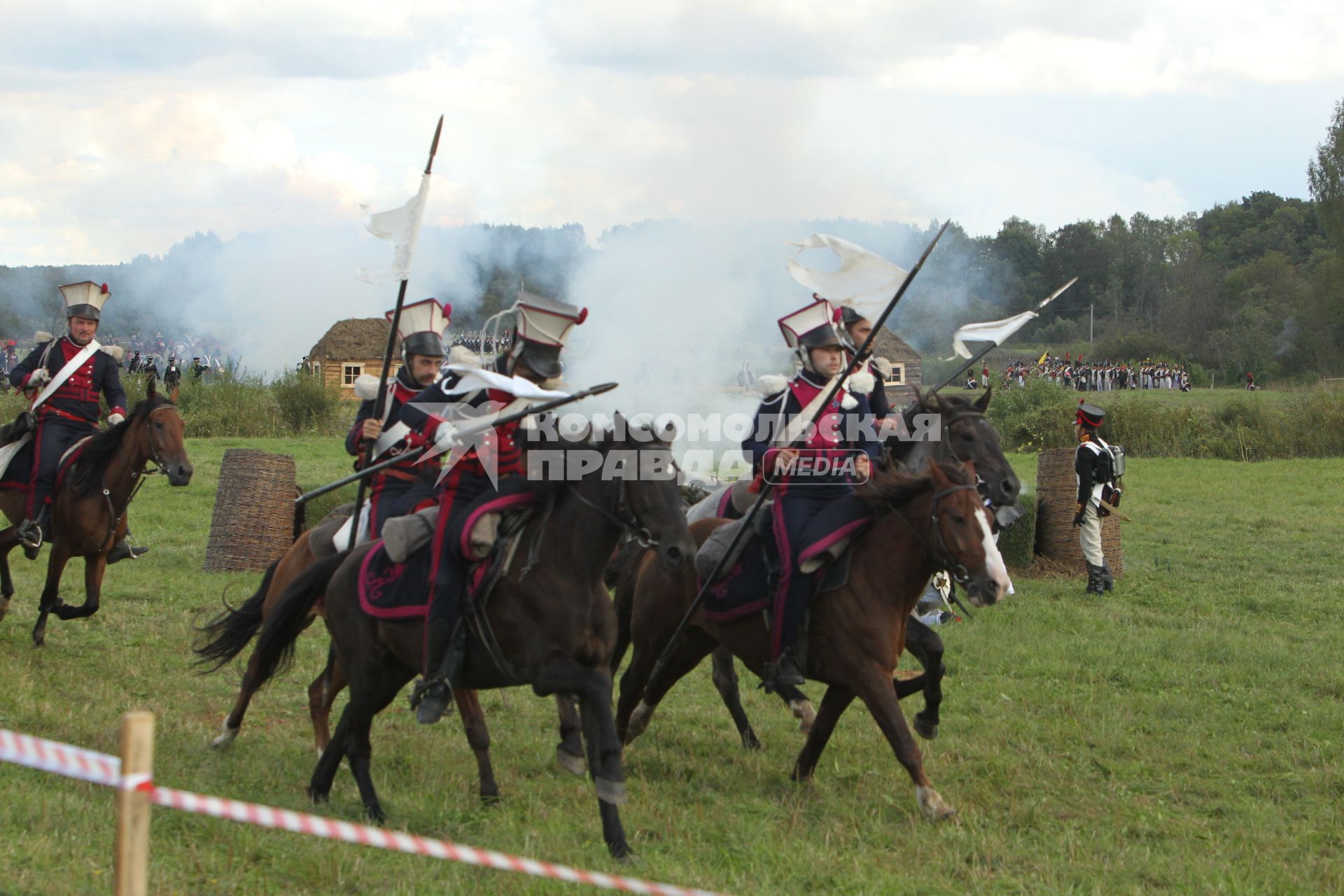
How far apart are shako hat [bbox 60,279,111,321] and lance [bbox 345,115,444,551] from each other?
4.56m

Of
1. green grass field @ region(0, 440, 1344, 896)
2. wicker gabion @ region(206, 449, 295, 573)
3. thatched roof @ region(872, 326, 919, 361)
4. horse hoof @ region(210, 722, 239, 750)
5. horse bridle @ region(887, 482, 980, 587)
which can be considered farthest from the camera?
thatched roof @ region(872, 326, 919, 361)

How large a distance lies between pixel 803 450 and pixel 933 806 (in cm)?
227

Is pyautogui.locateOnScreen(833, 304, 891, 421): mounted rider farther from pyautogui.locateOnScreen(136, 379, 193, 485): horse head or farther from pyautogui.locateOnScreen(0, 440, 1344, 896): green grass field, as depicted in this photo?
pyautogui.locateOnScreen(136, 379, 193, 485): horse head

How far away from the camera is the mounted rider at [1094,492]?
47.4 feet

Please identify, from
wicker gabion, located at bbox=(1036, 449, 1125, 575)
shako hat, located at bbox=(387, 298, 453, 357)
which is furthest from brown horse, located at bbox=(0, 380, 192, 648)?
wicker gabion, located at bbox=(1036, 449, 1125, 575)

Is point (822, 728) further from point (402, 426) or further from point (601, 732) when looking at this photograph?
point (402, 426)

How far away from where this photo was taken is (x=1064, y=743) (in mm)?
8445

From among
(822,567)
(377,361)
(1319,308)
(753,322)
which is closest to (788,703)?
(822,567)

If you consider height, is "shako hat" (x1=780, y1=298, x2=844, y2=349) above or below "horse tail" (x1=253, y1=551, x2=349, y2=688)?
above

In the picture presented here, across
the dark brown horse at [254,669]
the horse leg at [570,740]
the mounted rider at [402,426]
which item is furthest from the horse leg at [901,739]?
the mounted rider at [402,426]

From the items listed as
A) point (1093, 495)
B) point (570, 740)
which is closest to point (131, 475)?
point (570, 740)

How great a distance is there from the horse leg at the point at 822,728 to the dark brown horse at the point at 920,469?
259 mm

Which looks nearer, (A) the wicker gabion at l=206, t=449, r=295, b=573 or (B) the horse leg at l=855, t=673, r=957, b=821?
(B) the horse leg at l=855, t=673, r=957, b=821

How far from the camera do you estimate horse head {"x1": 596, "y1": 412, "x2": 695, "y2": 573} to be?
19.5 ft
